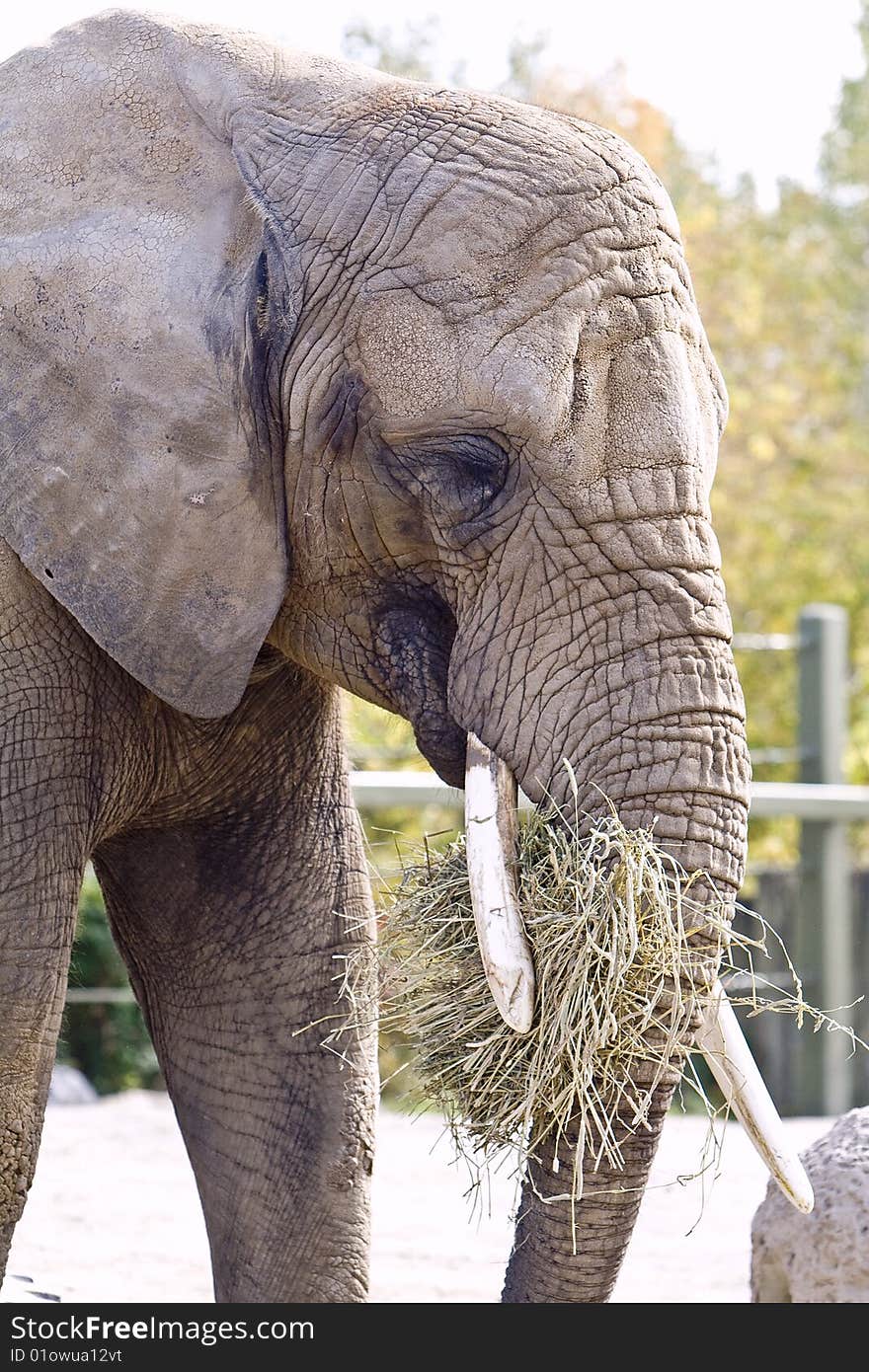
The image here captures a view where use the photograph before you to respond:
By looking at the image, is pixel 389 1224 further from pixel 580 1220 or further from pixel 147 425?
pixel 147 425

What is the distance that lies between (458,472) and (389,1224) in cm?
356

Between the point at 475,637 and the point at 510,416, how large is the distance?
1.11ft

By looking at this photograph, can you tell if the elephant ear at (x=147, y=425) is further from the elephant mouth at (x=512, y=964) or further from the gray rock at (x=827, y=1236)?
the gray rock at (x=827, y=1236)

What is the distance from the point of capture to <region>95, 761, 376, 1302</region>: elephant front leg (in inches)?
149

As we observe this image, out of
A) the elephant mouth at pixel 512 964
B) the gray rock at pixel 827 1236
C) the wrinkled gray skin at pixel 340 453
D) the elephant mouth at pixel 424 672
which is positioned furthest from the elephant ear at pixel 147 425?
the gray rock at pixel 827 1236

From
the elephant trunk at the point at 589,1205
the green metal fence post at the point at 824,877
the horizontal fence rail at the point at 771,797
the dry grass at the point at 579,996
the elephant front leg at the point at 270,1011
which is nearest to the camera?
the dry grass at the point at 579,996

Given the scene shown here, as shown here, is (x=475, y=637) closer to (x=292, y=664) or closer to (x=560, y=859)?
(x=560, y=859)

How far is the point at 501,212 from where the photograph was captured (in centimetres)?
299

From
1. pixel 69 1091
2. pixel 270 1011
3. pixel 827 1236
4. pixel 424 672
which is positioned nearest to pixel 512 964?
pixel 424 672

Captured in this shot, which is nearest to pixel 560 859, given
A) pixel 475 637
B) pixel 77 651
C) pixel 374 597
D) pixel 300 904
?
pixel 475 637

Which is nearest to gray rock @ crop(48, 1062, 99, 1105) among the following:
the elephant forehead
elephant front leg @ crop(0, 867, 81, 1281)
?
elephant front leg @ crop(0, 867, 81, 1281)

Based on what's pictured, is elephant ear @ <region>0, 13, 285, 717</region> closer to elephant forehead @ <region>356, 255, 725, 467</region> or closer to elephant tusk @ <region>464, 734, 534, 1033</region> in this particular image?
elephant forehead @ <region>356, 255, 725, 467</region>

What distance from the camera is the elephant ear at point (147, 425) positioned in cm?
304

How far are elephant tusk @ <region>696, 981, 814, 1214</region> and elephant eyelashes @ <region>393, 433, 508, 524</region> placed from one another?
810 mm
